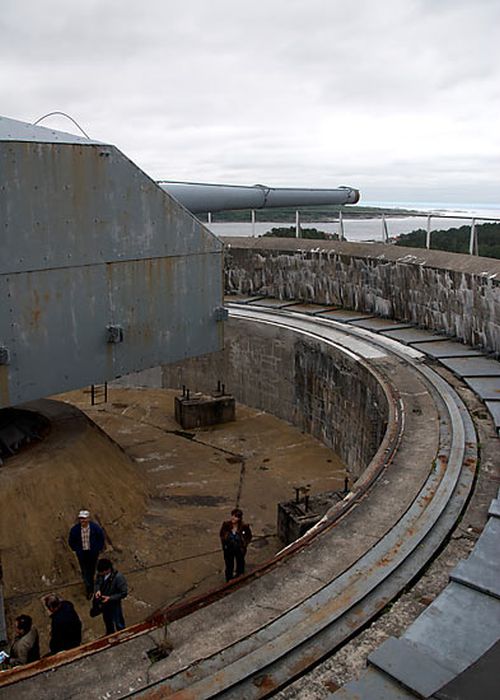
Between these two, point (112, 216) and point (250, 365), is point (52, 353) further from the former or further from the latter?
point (250, 365)

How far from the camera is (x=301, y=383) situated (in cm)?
1088

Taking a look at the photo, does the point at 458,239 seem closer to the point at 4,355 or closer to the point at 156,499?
the point at 156,499

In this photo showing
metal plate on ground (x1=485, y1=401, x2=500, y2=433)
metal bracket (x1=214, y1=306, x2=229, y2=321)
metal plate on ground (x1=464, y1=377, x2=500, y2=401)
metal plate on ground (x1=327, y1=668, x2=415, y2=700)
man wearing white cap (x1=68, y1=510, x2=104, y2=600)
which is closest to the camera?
metal plate on ground (x1=327, y1=668, x2=415, y2=700)

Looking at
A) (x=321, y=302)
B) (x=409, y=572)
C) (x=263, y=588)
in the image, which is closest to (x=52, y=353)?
(x=263, y=588)

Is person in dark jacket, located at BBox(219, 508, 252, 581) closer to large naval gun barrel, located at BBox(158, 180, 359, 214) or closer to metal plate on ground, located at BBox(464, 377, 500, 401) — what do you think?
metal plate on ground, located at BBox(464, 377, 500, 401)

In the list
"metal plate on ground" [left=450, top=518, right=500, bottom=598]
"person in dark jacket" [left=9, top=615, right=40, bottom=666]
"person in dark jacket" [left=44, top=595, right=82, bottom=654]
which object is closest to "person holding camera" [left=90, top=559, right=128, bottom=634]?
"person in dark jacket" [left=44, top=595, right=82, bottom=654]

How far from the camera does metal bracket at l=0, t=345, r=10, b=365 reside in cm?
543

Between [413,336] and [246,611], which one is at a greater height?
[413,336]

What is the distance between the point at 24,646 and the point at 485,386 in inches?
208

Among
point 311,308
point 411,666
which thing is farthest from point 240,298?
point 411,666

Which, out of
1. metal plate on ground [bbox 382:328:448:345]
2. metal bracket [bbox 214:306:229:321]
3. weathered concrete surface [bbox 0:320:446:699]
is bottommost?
weathered concrete surface [bbox 0:320:446:699]

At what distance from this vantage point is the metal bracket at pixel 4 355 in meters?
5.43

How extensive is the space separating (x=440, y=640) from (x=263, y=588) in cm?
97

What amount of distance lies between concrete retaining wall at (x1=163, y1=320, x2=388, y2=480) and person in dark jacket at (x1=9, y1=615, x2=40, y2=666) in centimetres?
442
